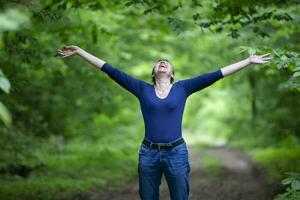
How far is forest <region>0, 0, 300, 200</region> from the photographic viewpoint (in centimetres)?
822

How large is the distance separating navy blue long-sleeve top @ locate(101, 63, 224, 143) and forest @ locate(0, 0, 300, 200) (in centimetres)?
71

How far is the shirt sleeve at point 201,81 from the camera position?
5.62 m

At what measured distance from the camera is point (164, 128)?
5426 mm

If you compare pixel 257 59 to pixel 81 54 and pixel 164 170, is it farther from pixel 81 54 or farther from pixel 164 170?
pixel 81 54

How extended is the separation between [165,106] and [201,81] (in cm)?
55

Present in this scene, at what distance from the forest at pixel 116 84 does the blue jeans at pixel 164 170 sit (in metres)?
1.37

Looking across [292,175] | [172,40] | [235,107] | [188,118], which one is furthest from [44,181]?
[188,118]

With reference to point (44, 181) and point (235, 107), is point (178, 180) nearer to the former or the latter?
point (44, 181)

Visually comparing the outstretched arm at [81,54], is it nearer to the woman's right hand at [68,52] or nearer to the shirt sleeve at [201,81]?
the woman's right hand at [68,52]

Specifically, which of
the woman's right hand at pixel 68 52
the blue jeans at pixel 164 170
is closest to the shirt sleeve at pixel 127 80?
the woman's right hand at pixel 68 52

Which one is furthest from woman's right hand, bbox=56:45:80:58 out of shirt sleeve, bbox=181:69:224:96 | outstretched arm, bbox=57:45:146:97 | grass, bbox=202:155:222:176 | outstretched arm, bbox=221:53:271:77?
grass, bbox=202:155:222:176

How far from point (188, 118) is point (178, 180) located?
139 feet

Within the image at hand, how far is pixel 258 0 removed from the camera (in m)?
7.72

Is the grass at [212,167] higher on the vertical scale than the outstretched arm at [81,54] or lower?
lower
